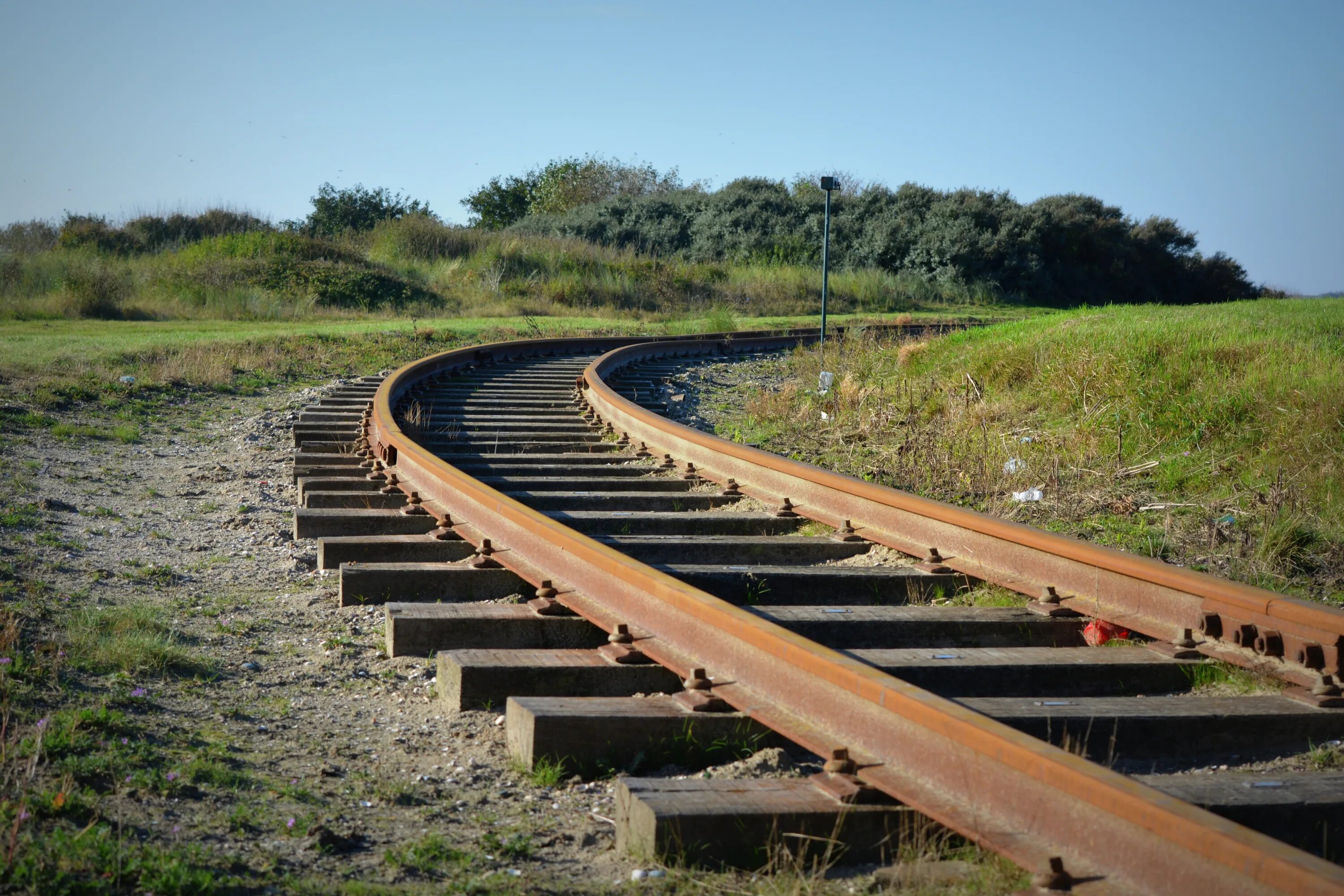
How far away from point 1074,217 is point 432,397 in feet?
110

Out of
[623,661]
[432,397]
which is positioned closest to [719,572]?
[623,661]

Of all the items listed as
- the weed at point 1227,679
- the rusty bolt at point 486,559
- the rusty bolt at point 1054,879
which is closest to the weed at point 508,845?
the rusty bolt at point 1054,879

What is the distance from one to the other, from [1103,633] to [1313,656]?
2.46 feet

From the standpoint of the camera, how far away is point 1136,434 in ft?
25.0

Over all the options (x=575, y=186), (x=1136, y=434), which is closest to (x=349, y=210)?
(x=575, y=186)

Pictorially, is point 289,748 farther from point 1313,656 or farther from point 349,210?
point 349,210

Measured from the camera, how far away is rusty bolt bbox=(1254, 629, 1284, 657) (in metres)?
3.72

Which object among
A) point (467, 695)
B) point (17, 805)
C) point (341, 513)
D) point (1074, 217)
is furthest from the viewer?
point (1074, 217)

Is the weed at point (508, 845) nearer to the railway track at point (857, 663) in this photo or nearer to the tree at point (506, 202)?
the railway track at point (857, 663)

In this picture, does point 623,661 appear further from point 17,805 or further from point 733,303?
point 733,303

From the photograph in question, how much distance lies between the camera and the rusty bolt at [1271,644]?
3717mm

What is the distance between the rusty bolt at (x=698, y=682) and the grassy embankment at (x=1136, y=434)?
2.73 metres

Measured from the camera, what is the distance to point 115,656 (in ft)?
13.4

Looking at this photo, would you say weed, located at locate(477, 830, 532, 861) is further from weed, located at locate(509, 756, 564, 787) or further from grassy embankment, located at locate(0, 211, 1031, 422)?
grassy embankment, located at locate(0, 211, 1031, 422)
